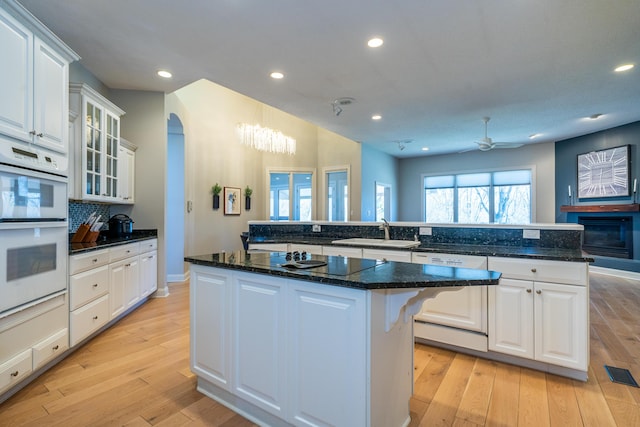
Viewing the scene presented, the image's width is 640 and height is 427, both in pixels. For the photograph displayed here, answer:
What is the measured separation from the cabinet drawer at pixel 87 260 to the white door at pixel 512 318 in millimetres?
3237

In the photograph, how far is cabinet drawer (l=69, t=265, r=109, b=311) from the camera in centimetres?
249

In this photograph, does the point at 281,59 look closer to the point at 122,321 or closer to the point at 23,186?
the point at 23,186

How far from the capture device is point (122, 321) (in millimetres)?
3402

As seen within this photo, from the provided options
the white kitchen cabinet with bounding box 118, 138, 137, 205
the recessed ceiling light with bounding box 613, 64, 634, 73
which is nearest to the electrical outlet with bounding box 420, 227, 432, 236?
the recessed ceiling light with bounding box 613, 64, 634, 73

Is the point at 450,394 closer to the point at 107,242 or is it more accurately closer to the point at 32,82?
the point at 107,242

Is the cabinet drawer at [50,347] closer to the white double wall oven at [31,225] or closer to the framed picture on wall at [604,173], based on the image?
the white double wall oven at [31,225]

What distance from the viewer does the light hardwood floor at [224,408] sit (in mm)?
1800

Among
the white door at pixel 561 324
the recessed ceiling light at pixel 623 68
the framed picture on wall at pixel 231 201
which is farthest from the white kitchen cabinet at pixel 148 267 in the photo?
the recessed ceiling light at pixel 623 68

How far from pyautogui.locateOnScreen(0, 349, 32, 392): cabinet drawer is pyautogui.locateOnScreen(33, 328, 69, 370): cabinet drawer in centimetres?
6

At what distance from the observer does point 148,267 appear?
12.9 ft

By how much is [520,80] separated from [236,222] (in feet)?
17.9

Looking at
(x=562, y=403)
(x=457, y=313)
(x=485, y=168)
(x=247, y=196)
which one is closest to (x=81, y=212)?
(x=247, y=196)

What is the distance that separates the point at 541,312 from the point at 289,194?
6031 mm

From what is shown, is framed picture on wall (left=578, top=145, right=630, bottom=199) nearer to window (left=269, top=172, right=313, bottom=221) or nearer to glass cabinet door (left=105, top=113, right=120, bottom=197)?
window (left=269, top=172, right=313, bottom=221)
